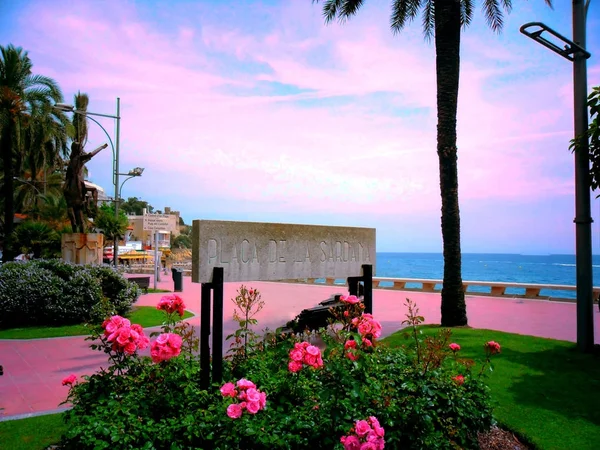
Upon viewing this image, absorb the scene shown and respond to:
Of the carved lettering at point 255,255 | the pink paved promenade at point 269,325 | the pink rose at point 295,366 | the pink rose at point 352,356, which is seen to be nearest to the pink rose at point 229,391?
the pink rose at point 295,366

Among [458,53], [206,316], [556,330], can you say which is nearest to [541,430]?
[206,316]

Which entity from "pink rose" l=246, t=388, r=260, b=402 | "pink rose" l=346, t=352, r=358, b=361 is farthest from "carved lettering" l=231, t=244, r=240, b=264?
"pink rose" l=246, t=388, r=260, b=402

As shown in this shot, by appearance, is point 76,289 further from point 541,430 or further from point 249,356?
point 541,430

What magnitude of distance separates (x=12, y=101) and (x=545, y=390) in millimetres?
23163

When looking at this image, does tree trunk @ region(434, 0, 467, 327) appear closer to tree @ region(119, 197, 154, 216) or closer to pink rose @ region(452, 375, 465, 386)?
pink rose @ region(452, 375, 465, 386)

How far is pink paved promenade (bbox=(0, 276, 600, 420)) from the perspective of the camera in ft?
21.7

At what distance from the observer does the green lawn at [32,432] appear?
4.52 metres

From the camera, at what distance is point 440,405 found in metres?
4.11

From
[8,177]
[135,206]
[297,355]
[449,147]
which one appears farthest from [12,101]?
[135,206]

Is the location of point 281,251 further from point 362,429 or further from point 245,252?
point 362,429

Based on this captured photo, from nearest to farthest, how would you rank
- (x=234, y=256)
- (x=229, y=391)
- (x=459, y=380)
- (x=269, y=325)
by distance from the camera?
(x=229, y=391)
(x=459, y=380)
(x=234, y=256)
(x=269, y=325)

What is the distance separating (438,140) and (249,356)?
7932mm

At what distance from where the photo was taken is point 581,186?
8.67 meters

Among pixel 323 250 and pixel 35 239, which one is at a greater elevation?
pixel 35 239
